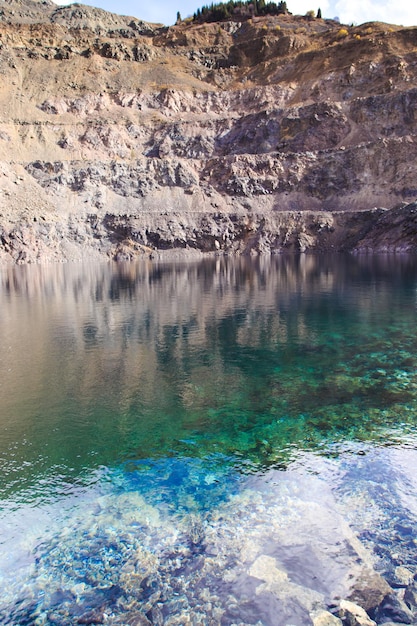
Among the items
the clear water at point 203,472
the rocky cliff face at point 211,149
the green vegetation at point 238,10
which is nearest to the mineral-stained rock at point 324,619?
the clear water at point 203,472

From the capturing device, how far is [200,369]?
17219 millimetres

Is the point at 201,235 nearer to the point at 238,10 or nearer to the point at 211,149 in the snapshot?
the point at 211,149

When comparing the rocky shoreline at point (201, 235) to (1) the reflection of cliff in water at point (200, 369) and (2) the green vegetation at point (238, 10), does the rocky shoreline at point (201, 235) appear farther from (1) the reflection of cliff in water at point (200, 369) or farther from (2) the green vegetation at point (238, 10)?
(2) the green vegetation at point (238, 10)

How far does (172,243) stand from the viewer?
79.8 m

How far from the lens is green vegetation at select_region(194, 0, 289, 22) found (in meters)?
130

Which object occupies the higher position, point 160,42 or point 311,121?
point 160,42

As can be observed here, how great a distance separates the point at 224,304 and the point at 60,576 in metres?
24.7

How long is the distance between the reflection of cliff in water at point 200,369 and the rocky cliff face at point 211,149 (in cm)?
4404

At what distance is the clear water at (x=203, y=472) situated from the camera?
6.87m

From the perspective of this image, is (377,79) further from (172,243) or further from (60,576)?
(60,576)

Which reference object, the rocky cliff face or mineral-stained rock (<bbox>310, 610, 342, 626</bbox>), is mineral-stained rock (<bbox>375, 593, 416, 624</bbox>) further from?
the rocky cliff face

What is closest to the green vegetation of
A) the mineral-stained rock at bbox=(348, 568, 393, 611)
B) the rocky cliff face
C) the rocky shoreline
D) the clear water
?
the rocky cliff face

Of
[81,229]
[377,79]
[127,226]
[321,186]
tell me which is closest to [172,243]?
[127,226]

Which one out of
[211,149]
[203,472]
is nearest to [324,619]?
[203,472]
